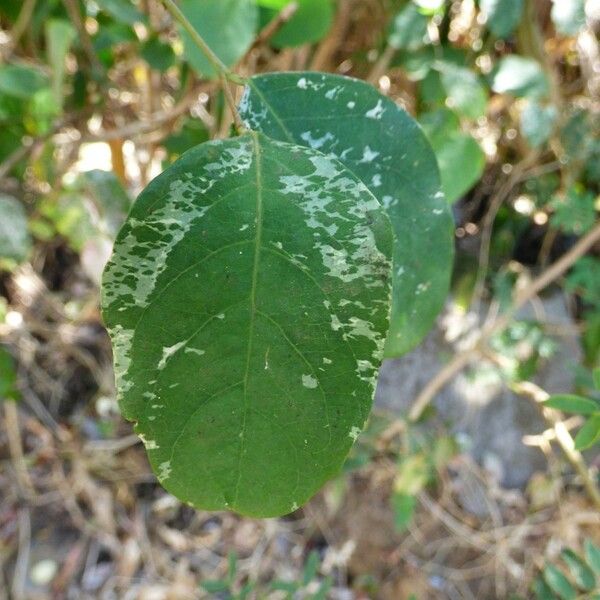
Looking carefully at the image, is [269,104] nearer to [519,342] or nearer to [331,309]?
[331,309]

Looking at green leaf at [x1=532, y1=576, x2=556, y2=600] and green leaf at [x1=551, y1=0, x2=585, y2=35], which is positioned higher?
green leaf at [x1=551, y1=0, x2=585, y2=35]

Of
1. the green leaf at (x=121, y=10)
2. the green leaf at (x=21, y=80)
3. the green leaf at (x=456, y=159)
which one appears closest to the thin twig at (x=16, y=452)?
the green leaf at (x=21, y=80)

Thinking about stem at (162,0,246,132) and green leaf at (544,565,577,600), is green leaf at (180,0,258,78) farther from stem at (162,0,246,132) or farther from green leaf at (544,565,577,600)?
green leaf at (544,565,577,600)

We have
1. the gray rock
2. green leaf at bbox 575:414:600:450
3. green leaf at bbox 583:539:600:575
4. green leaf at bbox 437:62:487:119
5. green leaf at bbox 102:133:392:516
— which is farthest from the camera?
the gray rock

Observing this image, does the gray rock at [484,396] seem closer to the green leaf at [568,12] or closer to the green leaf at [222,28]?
the green leaf at [568,12]

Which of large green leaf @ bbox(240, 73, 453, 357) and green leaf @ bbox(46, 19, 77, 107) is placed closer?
large green leaf @ bbox(240, 73, 453, 357)

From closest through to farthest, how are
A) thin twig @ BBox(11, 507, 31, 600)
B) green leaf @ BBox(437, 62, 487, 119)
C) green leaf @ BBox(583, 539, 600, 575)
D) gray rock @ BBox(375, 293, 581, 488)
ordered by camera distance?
green leaf @ BBox(583, 539, 600, 575)
green leaf @ BBox(437, 62, 487, 119)
thin twig @ BBox(11, 507, 31, 600)
gray rock @ BBox(375, 293, 581, 488)

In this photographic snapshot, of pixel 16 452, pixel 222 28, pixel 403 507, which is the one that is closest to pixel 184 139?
pixel 222 28

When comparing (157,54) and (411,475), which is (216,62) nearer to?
(157,54)

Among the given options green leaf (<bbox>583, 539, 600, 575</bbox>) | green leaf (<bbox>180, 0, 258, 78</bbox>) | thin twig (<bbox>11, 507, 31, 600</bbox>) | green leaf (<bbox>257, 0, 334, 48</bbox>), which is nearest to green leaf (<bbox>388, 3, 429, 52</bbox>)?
green leaf (<bbox>257, 0, 334, 48</bbox>)
